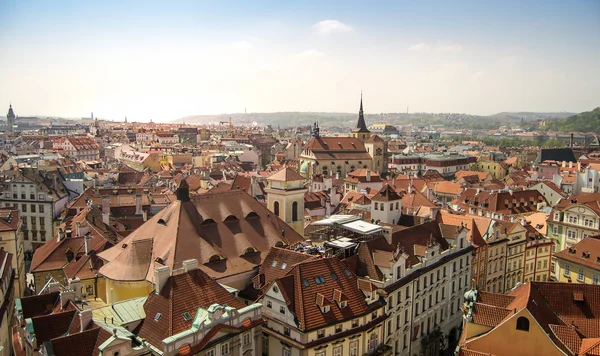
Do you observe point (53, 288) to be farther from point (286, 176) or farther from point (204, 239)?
point (286, 176)

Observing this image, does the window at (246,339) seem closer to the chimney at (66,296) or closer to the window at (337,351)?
the window at (337,351)

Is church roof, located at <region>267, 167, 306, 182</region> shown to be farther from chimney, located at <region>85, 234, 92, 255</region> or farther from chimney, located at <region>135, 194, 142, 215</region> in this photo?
chimney, located at <region>135, 194, 142, 215</region>

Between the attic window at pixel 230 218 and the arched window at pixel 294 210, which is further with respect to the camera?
the arched window at pixel 294 210

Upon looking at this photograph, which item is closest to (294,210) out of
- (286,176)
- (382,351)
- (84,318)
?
(286,176)

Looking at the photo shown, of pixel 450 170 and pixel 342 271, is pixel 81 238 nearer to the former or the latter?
pixel 342 271

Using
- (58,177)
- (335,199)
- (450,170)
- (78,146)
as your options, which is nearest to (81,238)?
(58,177)

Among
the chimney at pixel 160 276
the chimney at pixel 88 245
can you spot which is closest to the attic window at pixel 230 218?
the chimney at pixel 160 276
